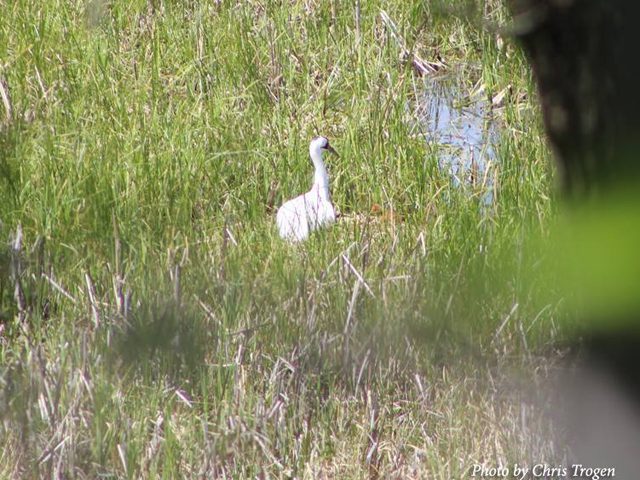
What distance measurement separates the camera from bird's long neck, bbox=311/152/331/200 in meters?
4.55

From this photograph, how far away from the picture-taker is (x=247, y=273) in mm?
3531

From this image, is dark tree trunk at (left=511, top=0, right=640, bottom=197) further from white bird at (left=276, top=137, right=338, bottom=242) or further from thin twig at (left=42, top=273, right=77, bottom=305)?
white bird at (left=276, top=137, right=338, bottom=242)

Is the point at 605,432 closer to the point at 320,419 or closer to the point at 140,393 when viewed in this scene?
the point at 320,419

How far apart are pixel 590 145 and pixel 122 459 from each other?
6.10ft

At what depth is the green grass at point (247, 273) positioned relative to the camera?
2914 mm

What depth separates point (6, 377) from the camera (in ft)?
9.87

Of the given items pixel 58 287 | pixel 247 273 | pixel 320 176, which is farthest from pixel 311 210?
pixel 58 287

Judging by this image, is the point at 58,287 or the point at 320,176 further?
the point at 320,176

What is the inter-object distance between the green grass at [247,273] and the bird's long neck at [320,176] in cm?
20

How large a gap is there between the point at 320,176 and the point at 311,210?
482mm

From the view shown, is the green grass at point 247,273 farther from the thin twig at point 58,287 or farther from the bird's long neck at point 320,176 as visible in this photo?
the bird's long neck at point 320,176

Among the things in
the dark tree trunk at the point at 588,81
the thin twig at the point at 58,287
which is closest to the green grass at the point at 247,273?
the thin twig at the point at 58,287

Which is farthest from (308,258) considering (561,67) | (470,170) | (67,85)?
(561,67)

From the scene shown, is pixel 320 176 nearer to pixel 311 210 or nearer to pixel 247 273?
pixel 311 210
